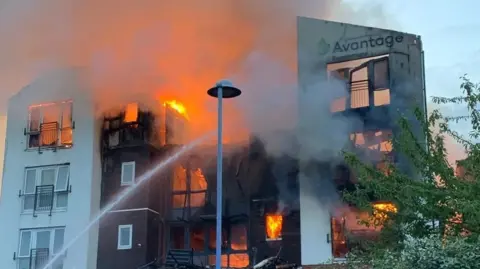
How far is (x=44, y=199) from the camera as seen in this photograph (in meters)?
23.4

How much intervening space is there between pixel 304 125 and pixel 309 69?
6.04 feet

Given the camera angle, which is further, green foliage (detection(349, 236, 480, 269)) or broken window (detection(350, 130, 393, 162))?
broken window (detection(350, 130, 393, 162))

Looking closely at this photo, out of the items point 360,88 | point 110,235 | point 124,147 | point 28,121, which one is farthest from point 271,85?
point 28,121

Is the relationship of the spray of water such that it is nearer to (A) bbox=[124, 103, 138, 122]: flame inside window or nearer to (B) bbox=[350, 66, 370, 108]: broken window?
(A) bbox=[124, 103, 138, 122]: flame inside window

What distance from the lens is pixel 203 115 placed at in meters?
24.0

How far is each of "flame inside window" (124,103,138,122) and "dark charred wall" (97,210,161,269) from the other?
3133 mm

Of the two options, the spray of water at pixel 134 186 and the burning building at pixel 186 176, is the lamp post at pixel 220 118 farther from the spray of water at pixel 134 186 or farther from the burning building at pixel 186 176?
the spray of water at pixel 134 186

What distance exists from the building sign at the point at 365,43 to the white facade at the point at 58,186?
8.50 metres

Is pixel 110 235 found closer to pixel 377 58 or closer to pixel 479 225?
pixel 377 58

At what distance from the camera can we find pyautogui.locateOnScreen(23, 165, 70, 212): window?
2328 centimetres

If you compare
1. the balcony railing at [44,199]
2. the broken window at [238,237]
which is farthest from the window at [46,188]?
the broken window at [238,237]

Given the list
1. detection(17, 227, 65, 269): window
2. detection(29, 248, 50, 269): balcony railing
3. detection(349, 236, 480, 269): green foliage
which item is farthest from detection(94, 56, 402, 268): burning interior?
detection(349, 236, 480, 269): green foliage

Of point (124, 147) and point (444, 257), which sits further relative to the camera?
point (124, 147)

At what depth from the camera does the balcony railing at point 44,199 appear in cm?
2330
